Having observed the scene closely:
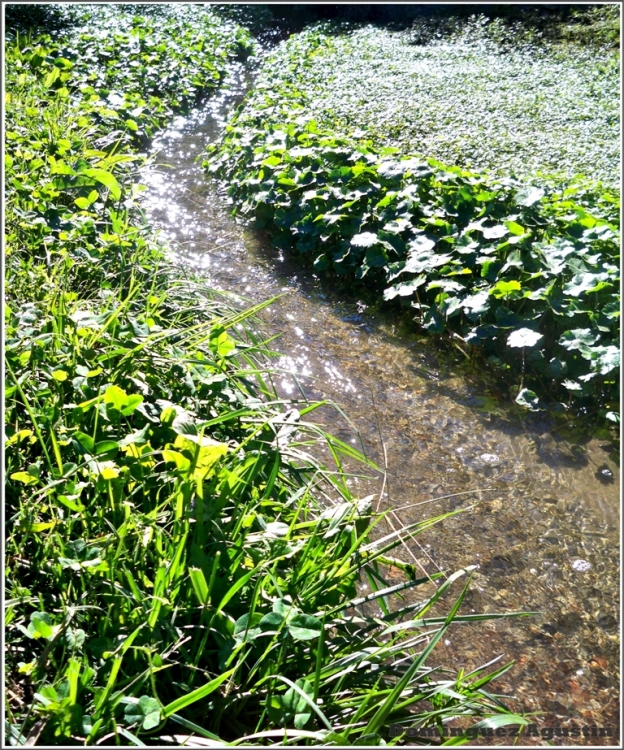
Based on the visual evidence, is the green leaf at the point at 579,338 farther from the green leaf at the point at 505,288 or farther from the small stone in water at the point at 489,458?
the small stone in water at the point at 489,458

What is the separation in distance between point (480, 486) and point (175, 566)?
6.33 ft

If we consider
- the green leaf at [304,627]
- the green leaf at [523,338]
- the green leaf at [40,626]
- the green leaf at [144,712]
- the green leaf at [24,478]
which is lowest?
the green leaf at [523,338]

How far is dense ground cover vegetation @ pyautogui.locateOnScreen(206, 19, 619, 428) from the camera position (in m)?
3.92

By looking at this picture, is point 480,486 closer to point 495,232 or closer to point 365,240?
point 495,232

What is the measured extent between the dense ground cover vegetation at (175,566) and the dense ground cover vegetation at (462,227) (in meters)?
1.61

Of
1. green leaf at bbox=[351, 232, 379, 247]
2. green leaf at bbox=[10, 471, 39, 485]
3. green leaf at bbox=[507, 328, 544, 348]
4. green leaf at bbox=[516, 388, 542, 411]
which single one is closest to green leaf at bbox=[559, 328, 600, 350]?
green leaf at bbox=[507, 328, 544, 348]

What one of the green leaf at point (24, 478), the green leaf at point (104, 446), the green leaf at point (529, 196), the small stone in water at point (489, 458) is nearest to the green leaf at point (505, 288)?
the green leaf at point (529, 196)

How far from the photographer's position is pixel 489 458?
3.57m

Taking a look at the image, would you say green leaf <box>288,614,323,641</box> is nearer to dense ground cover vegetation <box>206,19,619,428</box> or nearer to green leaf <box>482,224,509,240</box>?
dense ground cover vegetation <box>206,19,619,428</box>

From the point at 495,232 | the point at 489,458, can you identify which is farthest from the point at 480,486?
the point at 495,232

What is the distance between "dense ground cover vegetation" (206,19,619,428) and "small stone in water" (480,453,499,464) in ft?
1.50

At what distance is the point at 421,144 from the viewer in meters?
6.65

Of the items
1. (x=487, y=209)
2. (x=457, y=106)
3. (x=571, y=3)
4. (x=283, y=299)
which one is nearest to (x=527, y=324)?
(x=487, y=209)

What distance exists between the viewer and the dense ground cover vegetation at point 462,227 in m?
3.92
